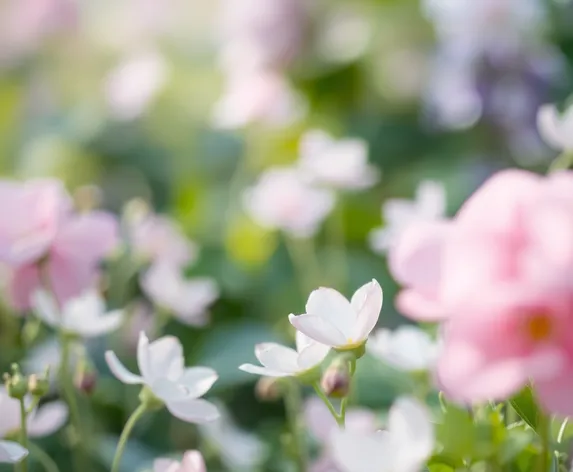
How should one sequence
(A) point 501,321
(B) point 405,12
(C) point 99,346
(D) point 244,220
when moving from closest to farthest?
(A) point 501,321, (C) point 99,346, (D) point 244,220, (B) point 405,12

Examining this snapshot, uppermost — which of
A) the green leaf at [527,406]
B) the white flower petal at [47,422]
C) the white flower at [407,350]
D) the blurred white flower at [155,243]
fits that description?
the green leaf at [527,406]

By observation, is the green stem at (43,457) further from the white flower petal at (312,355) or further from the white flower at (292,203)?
the white flower at (292,203)

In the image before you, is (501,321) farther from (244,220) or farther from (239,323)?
(244,220)

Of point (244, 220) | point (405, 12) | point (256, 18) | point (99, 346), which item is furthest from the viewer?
point (405, 12)

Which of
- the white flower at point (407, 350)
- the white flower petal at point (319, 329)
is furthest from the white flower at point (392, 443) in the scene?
the white flower at point (407, 350)

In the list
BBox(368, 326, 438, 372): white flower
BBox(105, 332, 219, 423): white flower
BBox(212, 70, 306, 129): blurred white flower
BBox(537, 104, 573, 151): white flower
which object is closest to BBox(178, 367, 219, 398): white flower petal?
BBox(105, 332, 219, 423): white flower

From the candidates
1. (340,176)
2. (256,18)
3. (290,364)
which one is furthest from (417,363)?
(256,18)
